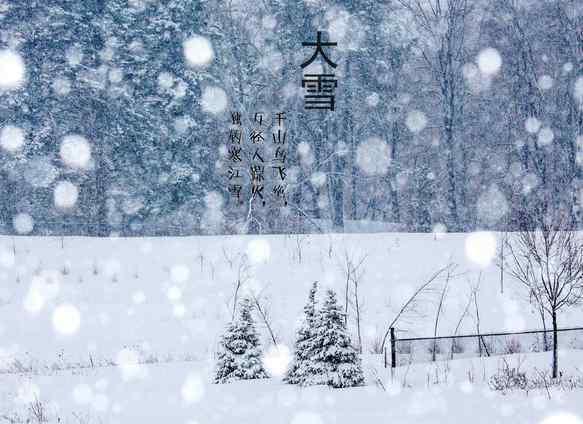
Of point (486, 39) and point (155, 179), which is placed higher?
point (486, 39)

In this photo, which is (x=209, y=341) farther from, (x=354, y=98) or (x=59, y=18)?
(x=59, y=18)

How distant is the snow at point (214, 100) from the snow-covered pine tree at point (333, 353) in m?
22.2

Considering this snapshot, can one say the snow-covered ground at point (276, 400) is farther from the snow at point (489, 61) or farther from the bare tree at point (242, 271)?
the snow at point (489, 61)

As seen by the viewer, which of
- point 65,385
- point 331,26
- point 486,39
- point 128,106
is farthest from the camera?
point 486,39

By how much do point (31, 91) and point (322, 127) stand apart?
536 inches

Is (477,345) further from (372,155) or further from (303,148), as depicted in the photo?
(372,155)

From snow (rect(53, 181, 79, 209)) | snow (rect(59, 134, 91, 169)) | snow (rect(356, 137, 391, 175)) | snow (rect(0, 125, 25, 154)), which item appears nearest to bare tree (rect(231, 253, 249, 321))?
snow (rect(59, 134, 91, 169))

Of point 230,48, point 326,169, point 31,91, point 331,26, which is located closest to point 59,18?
point 31,91

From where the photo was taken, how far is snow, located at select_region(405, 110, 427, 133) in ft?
117

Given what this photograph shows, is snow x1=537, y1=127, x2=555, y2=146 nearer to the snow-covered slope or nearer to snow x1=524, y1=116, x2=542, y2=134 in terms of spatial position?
snow x1=524, y1=116, x2=542, y2=134

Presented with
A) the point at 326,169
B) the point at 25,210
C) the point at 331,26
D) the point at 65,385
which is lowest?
the point at 65,385

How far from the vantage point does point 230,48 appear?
101ft

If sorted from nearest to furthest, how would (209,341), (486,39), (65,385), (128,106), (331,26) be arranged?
1. (65,385)
2. (209,341)
3. (331,26)
4. (128,106)
5. (486,39)

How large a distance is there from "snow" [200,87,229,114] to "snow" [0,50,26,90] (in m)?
8.05
